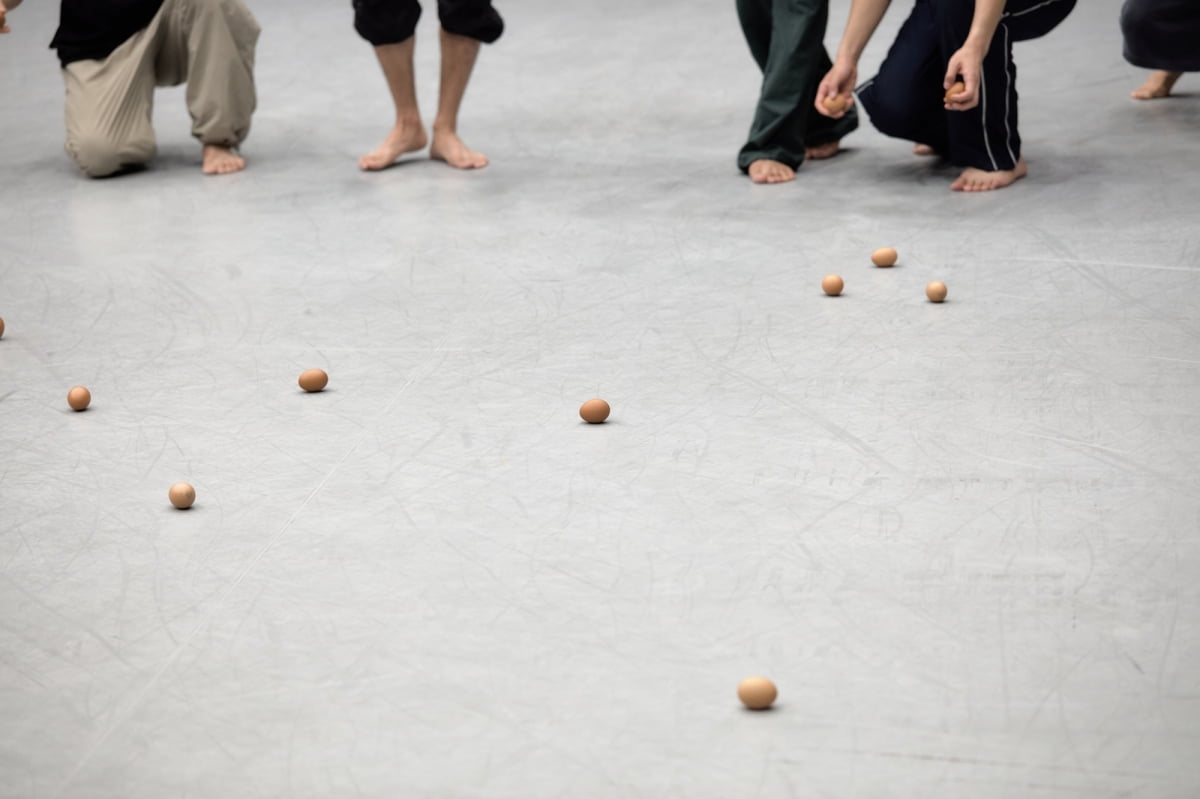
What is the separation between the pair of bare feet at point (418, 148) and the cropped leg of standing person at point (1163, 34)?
1878 millimetres

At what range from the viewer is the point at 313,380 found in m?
2.59

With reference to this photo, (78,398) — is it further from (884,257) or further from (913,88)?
(913,88)

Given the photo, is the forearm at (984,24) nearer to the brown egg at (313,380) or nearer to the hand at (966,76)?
the hand at (966,76)

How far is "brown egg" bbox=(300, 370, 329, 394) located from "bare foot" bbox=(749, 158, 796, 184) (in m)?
1.64

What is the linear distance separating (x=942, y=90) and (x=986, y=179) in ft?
0.96

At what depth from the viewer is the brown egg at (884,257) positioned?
10.2 feet

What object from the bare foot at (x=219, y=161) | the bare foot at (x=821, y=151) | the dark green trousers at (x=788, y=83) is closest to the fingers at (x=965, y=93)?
the dark green trousers at (x=788, y=83)

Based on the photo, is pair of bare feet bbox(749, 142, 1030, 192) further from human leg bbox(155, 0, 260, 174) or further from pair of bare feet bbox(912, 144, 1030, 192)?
human leg bbox(155, 0, 260, 174)

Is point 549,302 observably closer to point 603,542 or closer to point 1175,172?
point 603,542

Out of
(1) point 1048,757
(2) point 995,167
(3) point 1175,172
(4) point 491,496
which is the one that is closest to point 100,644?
(4) point 491,496

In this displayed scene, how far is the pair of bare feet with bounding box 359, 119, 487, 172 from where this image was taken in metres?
4.20

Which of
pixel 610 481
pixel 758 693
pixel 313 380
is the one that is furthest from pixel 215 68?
pixel 758 693

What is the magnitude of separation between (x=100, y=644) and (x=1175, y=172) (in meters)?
2.90

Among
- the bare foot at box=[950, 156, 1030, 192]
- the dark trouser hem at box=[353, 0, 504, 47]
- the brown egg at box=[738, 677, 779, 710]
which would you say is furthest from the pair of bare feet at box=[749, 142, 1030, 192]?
the brown egg at box=[738, 677, 779, 710]
